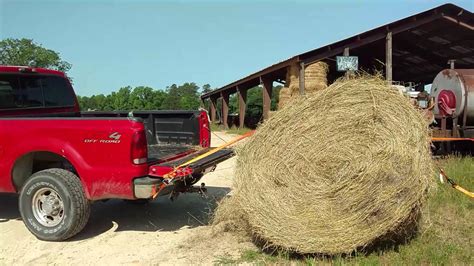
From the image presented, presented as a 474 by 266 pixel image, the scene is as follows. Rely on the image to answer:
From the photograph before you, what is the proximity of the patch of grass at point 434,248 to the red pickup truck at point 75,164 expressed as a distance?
1319 millimetres

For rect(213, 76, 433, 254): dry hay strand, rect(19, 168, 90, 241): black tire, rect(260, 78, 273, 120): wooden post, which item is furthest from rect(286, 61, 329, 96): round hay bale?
rect(19, 168, 90, 241): black tire

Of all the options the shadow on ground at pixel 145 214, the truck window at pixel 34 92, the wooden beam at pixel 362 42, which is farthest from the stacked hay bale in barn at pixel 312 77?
the truck window at pixel 34 92

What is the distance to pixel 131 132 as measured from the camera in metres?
4.57

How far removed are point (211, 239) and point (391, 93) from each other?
2.31 metres

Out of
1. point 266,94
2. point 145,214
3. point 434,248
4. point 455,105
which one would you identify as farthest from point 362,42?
point 434,248

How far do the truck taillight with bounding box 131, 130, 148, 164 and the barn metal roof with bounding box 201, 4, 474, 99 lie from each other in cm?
929

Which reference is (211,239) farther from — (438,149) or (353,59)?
(353,59)

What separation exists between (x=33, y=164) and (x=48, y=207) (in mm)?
698

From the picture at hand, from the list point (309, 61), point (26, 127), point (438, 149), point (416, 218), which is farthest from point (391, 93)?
point (309, 61)

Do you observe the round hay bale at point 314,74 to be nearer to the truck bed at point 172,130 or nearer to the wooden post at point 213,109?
the truck bed at point 172,130

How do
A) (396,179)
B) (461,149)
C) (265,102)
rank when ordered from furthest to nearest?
1. (265,102)
2. (461,149)
3. (396,179)

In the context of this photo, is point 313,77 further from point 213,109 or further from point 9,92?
point 213,109

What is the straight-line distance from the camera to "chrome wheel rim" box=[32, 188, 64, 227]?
5000 mm

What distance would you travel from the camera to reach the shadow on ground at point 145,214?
217 inches
